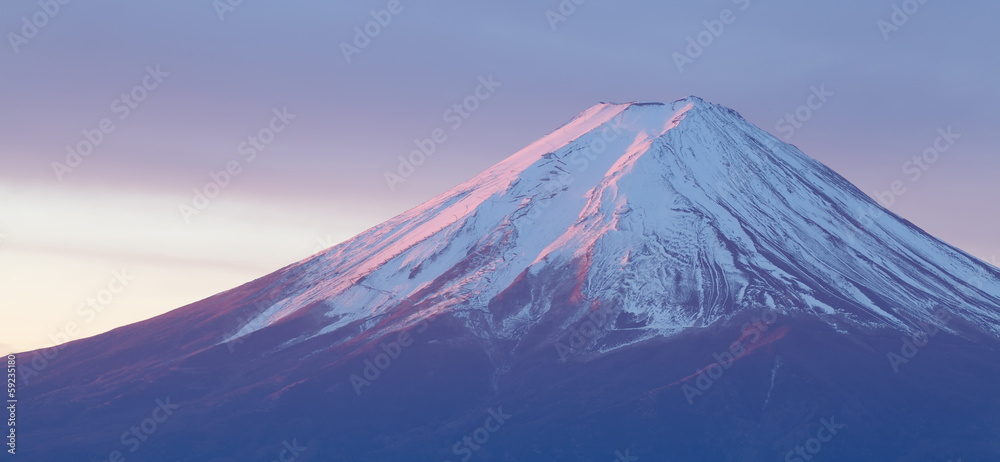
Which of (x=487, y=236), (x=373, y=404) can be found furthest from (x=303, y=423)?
(x=487, y=236)

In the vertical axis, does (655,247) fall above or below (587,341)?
above

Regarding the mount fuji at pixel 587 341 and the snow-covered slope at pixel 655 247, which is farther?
the snow-covered slope at pixel 655 247

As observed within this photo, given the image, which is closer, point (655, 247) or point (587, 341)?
point (587, 341)

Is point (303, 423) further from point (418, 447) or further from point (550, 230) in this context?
point (550, 230)
